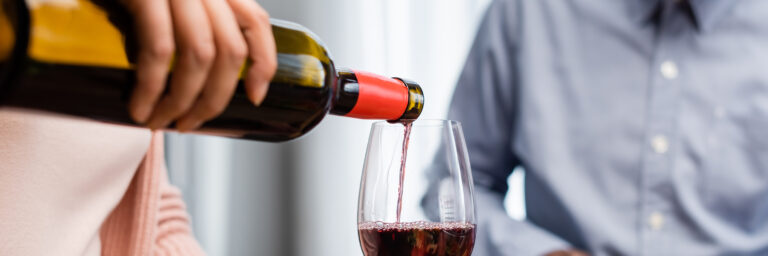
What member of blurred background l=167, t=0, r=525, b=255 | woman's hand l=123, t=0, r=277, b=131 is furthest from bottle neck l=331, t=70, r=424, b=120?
blurred background l=167, t=0, r=525, b=255

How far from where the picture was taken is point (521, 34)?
4.71 ft

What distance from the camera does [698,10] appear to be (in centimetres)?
126

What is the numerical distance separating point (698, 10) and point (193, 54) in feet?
3.79

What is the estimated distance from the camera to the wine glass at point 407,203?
2.08ft

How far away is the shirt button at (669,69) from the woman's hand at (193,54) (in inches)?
42.1

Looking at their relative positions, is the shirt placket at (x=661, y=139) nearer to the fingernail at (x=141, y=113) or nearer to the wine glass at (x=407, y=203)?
the wine glass at (x=407, y=203)

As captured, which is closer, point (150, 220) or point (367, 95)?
point (367, 95)

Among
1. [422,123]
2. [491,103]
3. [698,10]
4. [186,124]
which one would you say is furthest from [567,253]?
[186,124]

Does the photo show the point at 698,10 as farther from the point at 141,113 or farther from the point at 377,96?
the point at 141,113

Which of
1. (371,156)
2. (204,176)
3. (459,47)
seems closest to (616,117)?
(371,156)

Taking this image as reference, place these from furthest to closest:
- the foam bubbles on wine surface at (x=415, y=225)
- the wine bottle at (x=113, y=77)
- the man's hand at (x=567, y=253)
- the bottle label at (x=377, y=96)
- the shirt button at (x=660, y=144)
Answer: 1. the shirt button at (x=660, y=144)
2. the man's hand at (x=567, y=253)
3. the foam bubbles on wine surface at (x=415, y=225)
4. the bottle label at (x=377, y=96)
5. the wine bottle at (x=113, y=77)

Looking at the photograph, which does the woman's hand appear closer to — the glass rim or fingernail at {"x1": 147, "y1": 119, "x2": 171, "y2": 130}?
fingernail at {"x1": 147, "y1": 119, "x2": 171, "y2": 130}

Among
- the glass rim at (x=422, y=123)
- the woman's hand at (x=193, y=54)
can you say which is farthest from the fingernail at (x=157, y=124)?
the glass rim at (x=422, y=123)

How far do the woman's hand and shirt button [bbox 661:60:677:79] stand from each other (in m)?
1.07
